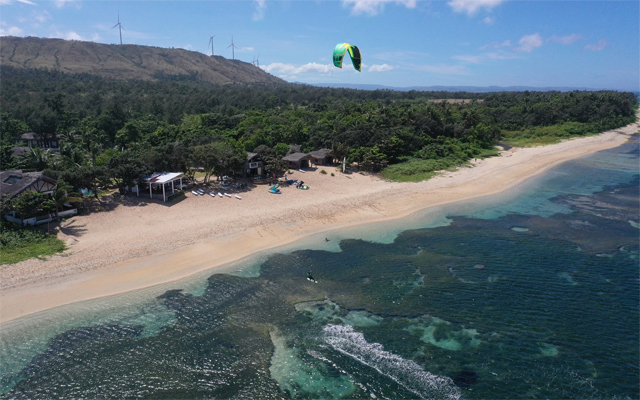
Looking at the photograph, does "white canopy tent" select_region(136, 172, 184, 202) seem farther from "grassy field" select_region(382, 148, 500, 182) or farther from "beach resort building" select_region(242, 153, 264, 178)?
"grassy field" select_region(382, 148, 500, 182)

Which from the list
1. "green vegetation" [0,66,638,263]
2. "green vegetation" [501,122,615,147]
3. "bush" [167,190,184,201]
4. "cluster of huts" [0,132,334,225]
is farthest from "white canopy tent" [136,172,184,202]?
"green vegetation" [501,122,615,147]

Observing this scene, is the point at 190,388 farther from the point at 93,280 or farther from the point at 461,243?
the point at 461,243

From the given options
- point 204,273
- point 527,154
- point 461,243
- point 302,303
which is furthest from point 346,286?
point 527,154

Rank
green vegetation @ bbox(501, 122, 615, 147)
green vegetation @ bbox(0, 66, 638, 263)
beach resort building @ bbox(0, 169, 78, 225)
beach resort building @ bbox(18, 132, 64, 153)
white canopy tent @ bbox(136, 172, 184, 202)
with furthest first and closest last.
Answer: green vegetation @ bbox(501, 122, 615, 147)
beach resort building @ bbox(18, 132, 64, 153)
white canopy tent @ bbox(136, 172, 184, 202)
green vegetation @ bbox(0, 66, 638, 263)
beach resort building @ bbox(0, 169, 78, 225)

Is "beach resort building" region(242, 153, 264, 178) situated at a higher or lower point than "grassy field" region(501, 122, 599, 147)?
lower

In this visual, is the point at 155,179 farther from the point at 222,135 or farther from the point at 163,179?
the point at 222,135

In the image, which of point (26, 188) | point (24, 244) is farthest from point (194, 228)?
point (26, 188)
